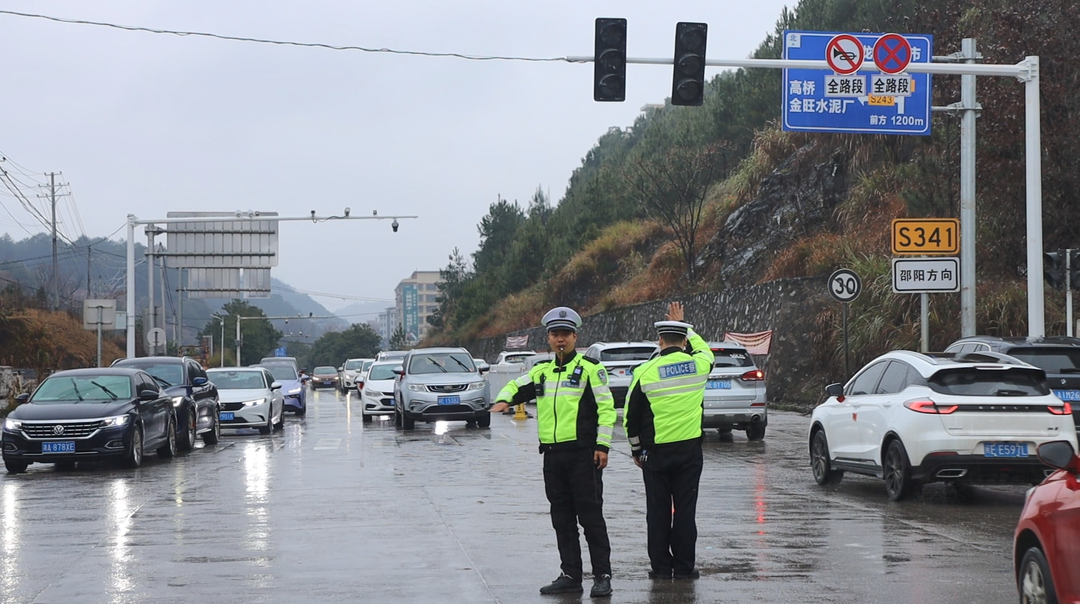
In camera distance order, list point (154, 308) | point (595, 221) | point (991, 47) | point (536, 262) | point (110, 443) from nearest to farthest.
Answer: point (110, 443) → point (991, 47) → point (154, 308) → point (595, 221) → point (536, 262)

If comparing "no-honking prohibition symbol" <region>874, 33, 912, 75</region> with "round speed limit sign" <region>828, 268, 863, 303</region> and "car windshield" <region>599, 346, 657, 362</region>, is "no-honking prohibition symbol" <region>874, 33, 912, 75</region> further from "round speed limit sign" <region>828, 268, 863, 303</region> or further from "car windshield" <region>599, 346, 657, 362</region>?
"car windshield" <region>599, 346, 657, 362</region>

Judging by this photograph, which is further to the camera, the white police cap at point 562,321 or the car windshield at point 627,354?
the car windshield at point 627,354

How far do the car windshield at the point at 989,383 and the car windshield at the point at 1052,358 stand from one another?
2.29 metres

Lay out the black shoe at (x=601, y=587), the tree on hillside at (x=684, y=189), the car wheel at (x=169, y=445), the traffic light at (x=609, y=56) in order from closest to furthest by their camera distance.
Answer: the black shoe at (x=601, y=587)
the traffic light at (x=609, y=56)
the car wheel at (x=169, y=445)
the tree on hillside at (x=684, y=189)

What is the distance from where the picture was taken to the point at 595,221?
6831 cm

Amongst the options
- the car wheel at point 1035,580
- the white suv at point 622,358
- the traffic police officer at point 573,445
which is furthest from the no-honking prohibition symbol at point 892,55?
the car wheel at point 1035,580

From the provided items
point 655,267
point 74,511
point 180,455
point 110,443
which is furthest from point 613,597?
point 655,267

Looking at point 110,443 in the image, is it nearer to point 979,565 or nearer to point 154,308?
point 979,565

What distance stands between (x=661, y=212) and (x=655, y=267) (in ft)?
7.15

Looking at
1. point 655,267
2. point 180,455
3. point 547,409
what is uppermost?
point 655,267

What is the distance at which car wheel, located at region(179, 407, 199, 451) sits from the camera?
22.1 m

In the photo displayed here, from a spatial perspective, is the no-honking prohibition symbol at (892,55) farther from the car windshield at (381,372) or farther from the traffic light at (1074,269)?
the car windshield at (381,372)

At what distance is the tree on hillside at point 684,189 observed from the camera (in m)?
47.7

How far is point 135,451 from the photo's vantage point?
60.8 ft
